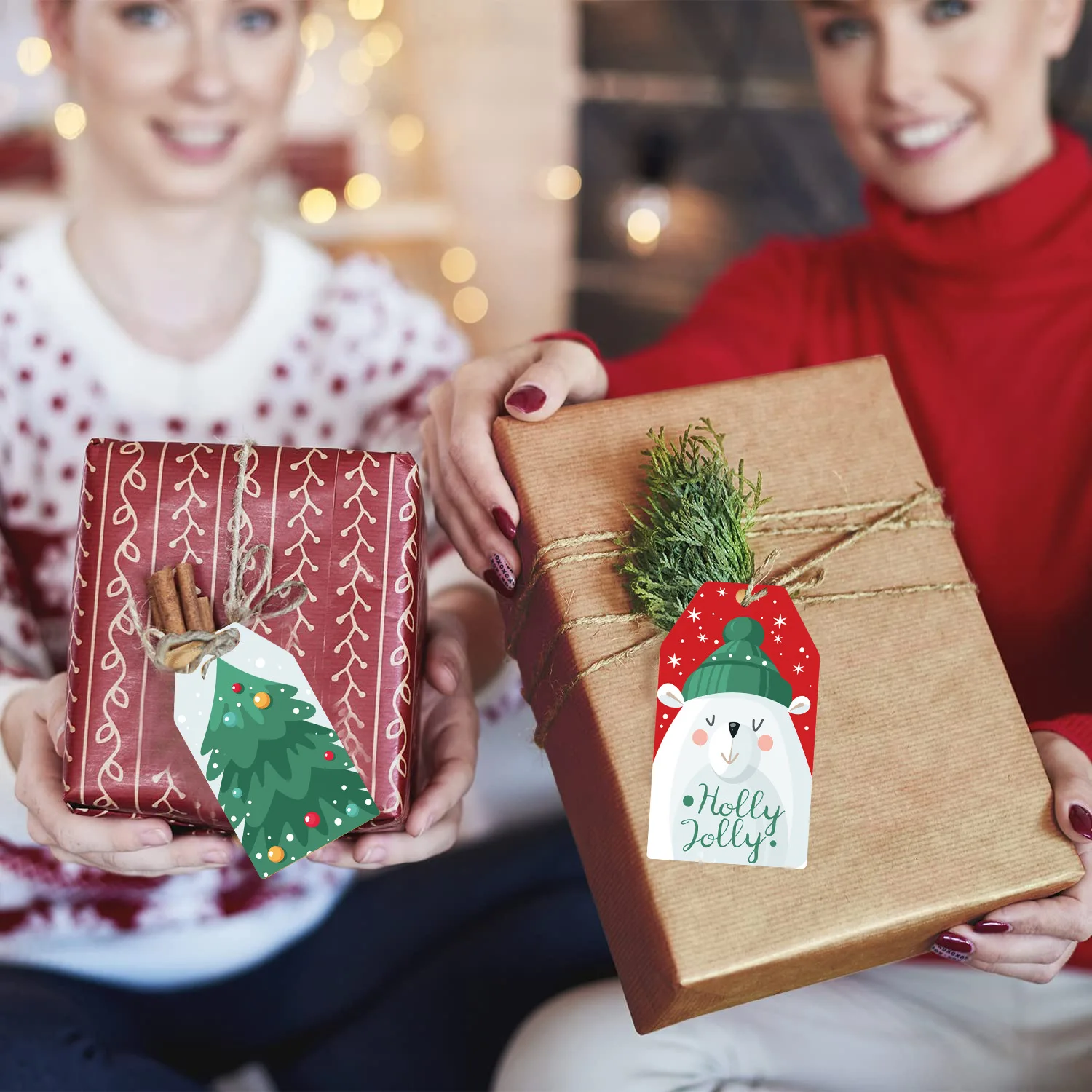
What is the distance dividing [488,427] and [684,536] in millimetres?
180

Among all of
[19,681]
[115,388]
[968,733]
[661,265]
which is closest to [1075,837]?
[968,733]

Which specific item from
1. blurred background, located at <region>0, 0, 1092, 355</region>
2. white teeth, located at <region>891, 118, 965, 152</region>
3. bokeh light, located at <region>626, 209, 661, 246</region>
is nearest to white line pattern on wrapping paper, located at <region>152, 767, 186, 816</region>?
white teeth, located at <region>891, 118, 965, 152</region>

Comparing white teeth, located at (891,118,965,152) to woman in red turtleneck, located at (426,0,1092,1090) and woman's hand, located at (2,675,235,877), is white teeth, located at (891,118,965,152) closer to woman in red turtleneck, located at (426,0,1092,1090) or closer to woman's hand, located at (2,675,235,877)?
woman in red turtleneck, located at (426,0,1092,1090)

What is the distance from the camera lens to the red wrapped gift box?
0.68 meters

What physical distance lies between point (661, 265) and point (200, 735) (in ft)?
5.99

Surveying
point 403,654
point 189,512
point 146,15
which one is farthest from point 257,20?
point 403,654

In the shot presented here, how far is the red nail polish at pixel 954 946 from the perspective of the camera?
692mm

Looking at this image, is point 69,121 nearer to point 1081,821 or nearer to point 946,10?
point 946,10

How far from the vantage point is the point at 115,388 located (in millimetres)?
1110

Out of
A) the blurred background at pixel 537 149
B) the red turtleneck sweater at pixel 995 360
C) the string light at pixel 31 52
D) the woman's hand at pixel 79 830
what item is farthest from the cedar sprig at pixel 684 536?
the string light at pixel 31 52

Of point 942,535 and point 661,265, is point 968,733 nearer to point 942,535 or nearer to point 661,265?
point 942,535

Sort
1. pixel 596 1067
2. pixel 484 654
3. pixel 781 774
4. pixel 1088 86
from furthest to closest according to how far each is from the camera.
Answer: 1. pixel 1088 86
2. pixel 484 654
3. pixel 596 1067
4. pixel 781 774

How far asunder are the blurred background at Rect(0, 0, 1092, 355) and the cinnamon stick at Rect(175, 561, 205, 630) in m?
1.62

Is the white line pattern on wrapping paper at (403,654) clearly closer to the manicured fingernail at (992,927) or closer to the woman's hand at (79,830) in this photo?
the woman's hand at (79,830)
